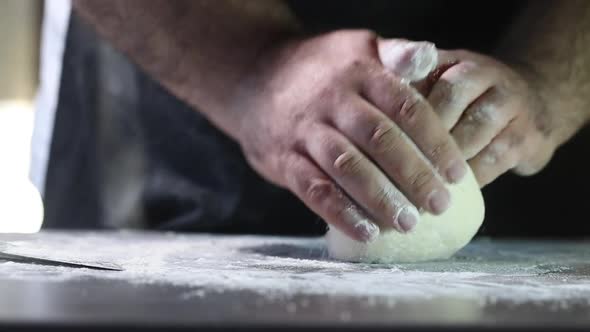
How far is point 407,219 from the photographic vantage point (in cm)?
81

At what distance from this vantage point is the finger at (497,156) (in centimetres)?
92

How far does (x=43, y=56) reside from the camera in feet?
5.14

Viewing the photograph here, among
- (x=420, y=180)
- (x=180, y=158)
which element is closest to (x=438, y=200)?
(x=420, y=180)

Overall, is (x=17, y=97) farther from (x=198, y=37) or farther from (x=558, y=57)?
(x=558, y=57)

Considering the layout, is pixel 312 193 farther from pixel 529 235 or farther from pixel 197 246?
pixel 529 235

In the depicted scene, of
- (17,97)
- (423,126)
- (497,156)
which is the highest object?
(423,126)

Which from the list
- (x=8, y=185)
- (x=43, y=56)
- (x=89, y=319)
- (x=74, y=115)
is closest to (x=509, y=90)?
(x=89, y=319)

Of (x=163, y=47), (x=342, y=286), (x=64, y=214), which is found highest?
(x=163, y=47)

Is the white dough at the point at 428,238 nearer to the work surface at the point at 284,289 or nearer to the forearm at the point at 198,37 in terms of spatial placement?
the work surface at the point at 284,289

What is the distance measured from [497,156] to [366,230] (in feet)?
0.71

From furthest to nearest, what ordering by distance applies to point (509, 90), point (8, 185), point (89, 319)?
point (8, 185) → point (509, 90) → point (89, 319)

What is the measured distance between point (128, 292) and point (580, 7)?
0.82 m

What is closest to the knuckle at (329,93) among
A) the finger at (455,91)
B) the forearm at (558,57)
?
the finger at (455,91)

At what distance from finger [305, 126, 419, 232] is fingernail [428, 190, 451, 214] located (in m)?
0.02
